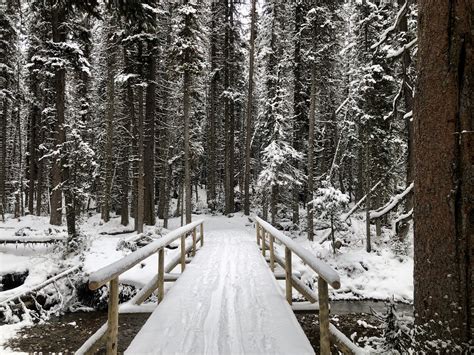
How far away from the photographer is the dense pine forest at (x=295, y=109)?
2.60 metres

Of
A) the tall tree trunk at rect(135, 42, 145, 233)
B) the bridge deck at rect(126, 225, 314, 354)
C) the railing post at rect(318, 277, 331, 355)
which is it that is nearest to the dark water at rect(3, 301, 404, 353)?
the bridge deck at rect(126, 225, 314, 354)

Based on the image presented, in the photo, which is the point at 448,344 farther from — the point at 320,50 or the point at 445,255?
the point at 320,50

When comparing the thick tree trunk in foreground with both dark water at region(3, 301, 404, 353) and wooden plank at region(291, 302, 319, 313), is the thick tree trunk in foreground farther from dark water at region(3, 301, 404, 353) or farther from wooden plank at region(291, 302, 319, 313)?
dark water at region(3, 301, 404, 353)

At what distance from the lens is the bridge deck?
3.87 meters

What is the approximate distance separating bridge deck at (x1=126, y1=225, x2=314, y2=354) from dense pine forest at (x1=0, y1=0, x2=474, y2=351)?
1835 millimetres

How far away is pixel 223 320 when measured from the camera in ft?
15.7

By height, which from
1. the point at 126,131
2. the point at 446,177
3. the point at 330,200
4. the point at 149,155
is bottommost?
the point at 330,200

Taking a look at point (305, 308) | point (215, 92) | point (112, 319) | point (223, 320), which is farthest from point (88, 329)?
point (215, 92)

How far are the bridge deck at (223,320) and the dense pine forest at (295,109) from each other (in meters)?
1.83

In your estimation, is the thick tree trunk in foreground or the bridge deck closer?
the thick tree trunk in foreground

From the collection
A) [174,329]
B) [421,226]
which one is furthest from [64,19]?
[421,226]

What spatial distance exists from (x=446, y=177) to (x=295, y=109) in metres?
22.1

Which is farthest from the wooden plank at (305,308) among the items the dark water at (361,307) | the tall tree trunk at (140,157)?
the tall tree trunk at (140,157)

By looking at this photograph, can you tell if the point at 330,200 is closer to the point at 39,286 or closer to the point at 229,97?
the point at 39,286
